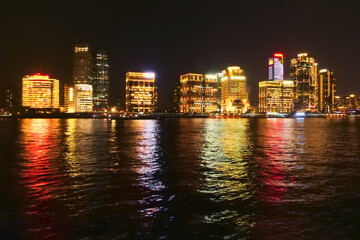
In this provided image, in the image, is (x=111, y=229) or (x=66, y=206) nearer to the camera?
(x=111, y=229)

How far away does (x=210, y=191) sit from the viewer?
705 inches

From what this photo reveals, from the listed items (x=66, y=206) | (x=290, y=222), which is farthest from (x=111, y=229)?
(x=290, y=222)

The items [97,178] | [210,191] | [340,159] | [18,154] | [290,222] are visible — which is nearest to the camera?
[290,222]

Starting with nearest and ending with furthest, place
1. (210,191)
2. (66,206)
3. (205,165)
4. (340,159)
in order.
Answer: (66,206) < (210,191) < (205,165) < (340,159)

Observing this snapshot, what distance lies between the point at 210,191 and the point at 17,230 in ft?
32.6

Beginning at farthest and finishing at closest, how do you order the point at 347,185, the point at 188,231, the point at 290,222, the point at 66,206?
the point at 347,185, the point at 66,206, the point at 290,222, the point at 188,231

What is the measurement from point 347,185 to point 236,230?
11268 mm

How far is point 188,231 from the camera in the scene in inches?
470

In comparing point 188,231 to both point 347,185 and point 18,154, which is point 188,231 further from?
point 18,154

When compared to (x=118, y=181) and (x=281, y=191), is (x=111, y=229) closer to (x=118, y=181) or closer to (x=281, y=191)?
(x=118, y=181)

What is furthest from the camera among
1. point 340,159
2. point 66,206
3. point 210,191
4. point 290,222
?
point 340,159

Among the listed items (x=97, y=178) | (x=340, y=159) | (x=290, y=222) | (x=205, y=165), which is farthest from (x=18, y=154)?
(x=340, y=159)

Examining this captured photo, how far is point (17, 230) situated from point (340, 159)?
29.4m

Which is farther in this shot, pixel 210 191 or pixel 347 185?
pixel 347 185
